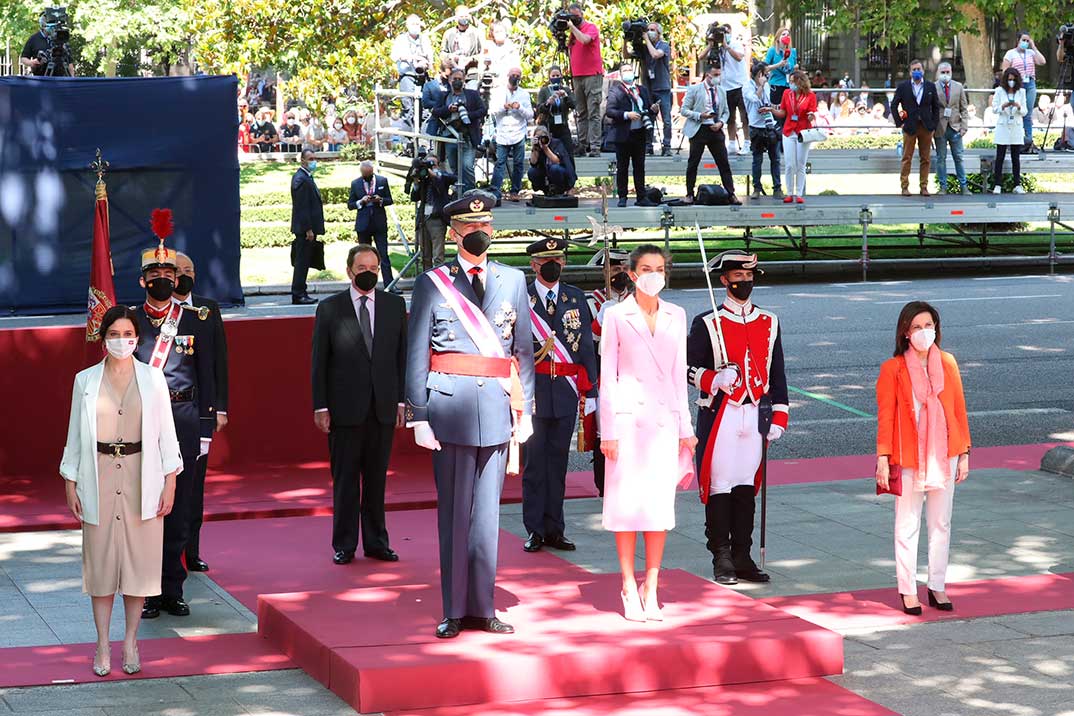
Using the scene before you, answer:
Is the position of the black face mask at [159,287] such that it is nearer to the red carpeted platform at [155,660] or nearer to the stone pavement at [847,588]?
the stone pavement at [847,588]

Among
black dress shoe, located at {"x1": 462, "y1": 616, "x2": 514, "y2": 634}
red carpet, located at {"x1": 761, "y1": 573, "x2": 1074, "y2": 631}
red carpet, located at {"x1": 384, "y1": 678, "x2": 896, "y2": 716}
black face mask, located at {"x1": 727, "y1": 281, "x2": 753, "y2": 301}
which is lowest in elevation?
red carpet, located at {"x1": 761, "y1": 573, "x2": 1074, "y2": 631}

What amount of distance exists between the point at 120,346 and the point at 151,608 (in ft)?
6.18

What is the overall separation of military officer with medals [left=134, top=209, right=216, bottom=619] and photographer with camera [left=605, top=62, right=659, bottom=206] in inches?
533

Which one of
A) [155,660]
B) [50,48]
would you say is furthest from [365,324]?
[50,48]

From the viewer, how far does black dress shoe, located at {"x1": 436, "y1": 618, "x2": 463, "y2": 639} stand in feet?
25.3

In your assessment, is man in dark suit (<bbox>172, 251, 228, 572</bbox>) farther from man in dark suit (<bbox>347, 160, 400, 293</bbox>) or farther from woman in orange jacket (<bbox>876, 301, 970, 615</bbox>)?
man in dark suit (<bbox>347, 160, 400, 293</bbox>)

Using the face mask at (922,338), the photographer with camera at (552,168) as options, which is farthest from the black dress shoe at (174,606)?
the photographer with camera at (552,168)

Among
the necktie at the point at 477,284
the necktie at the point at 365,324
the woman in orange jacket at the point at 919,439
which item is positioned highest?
the necktie at the point at 477,284

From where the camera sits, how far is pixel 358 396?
10023mm

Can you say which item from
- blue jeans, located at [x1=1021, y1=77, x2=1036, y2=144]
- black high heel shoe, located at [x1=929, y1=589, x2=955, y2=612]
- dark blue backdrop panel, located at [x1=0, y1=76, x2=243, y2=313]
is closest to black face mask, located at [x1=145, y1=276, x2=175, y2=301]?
black high heel shoe, located at [x1=929, y1=589, x2=955, y2=612]

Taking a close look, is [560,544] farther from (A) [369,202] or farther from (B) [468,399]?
(A) [369,202]

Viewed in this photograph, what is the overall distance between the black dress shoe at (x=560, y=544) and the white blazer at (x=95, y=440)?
3151 mm

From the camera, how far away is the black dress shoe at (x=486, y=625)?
7.82 metres

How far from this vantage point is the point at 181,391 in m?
9.19
